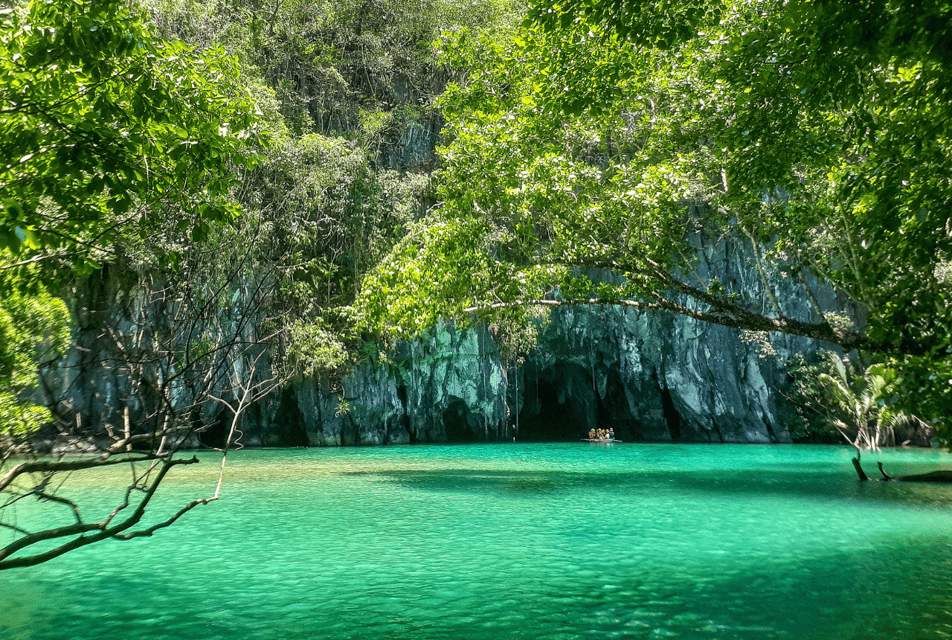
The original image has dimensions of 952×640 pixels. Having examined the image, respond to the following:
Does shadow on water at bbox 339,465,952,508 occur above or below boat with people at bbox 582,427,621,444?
below

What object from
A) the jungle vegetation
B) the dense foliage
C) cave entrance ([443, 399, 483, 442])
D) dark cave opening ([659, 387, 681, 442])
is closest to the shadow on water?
the jungle vegetation

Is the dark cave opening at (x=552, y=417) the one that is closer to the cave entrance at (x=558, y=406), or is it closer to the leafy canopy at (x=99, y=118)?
the cave entrance at (x=558, y=406)

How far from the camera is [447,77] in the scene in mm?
25281

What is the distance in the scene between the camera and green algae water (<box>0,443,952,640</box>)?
484 centimetres

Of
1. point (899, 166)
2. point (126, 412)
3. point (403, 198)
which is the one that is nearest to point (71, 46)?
point (126, 412)

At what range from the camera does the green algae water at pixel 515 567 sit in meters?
4.84

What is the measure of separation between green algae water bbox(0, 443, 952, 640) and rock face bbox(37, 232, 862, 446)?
1199 centimetres

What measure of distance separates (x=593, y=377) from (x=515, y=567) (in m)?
21.7

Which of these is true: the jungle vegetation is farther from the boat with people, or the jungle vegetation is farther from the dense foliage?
the boat with people

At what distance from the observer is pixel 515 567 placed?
21.4ft

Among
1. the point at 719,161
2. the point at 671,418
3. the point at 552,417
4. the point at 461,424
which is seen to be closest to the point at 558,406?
the point at 552,417

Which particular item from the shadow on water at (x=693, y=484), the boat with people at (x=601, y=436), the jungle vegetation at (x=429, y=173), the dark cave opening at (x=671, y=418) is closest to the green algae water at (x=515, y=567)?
the shadow on water at (x=693, y=484)

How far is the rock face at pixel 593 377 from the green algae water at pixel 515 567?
1199 cm

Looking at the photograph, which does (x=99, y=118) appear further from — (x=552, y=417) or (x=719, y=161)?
(x=552, y=417)
